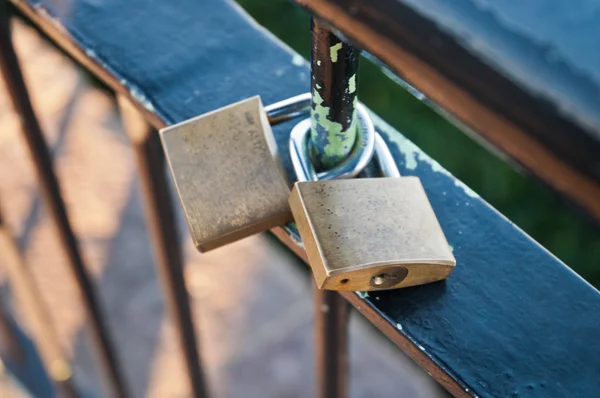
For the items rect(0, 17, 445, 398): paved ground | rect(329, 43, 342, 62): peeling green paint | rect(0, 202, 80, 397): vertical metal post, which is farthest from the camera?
rect(0, 17, 445, 398): paved ground

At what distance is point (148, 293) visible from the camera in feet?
7.34

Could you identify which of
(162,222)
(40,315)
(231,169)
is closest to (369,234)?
(231,169)

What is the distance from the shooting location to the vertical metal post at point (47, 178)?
2.60 ft

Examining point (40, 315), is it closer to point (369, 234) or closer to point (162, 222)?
point (162, 222)

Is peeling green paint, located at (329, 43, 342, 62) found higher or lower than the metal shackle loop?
higher

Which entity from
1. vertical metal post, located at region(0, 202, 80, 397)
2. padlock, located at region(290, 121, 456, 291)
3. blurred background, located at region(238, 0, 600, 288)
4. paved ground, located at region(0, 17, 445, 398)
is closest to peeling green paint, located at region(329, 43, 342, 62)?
padlock, located at region(290, 121, 456, 291)

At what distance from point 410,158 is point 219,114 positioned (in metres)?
0.16

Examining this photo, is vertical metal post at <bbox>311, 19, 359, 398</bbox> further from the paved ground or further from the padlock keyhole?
the paved ground

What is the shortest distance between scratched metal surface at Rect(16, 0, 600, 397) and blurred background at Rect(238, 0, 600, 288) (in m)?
1.56

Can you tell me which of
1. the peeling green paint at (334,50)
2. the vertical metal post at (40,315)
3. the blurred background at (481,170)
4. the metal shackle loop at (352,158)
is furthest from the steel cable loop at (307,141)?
the blurred background at (481,170)

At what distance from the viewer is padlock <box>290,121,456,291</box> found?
0.56 m

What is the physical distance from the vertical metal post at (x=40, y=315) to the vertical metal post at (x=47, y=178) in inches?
7.6

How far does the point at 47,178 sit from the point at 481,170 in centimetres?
181

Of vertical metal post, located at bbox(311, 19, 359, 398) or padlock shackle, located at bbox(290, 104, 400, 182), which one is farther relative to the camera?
padlock shackle, located at bbox(290, 104, 400, 182)
